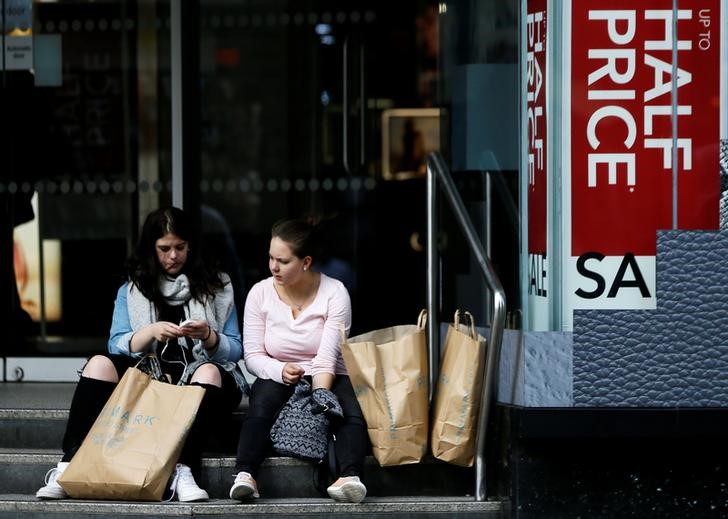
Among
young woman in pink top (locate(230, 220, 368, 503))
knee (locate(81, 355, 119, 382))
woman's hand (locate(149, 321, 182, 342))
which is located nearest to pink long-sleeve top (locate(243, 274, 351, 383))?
young woman in pink top (locate(230, 220, 368, 503))

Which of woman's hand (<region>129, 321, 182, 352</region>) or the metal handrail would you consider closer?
the metal handrail

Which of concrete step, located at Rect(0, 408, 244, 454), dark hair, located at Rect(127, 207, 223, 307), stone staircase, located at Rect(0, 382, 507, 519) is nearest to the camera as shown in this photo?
stone staircase, located at Rect(0, 382, 507, 519)

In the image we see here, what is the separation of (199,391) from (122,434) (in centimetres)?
36

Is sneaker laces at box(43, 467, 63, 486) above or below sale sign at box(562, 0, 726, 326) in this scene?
below

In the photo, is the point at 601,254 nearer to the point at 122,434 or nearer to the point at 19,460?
the point at 122,434

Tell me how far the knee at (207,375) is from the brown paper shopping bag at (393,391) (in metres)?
0.57

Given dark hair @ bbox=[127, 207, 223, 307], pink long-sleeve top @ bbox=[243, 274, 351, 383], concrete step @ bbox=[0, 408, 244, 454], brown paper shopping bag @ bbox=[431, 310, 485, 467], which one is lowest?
concrete step @ bbox=[0, 408, 244, 454]

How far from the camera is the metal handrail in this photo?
19.5 ft

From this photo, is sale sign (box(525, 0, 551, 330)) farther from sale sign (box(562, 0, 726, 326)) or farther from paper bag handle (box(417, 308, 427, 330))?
paper bag handle (box(417, 308, 427, 330))

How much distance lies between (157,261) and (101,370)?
567 mm

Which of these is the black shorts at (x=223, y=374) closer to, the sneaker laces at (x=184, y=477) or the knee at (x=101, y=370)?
the knee at (x=101, y=370)

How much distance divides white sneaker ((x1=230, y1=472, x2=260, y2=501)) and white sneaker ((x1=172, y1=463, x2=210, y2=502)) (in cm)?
14

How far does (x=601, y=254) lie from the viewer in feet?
19.1

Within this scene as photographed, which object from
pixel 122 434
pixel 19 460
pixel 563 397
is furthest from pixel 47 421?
pixel 563 397
